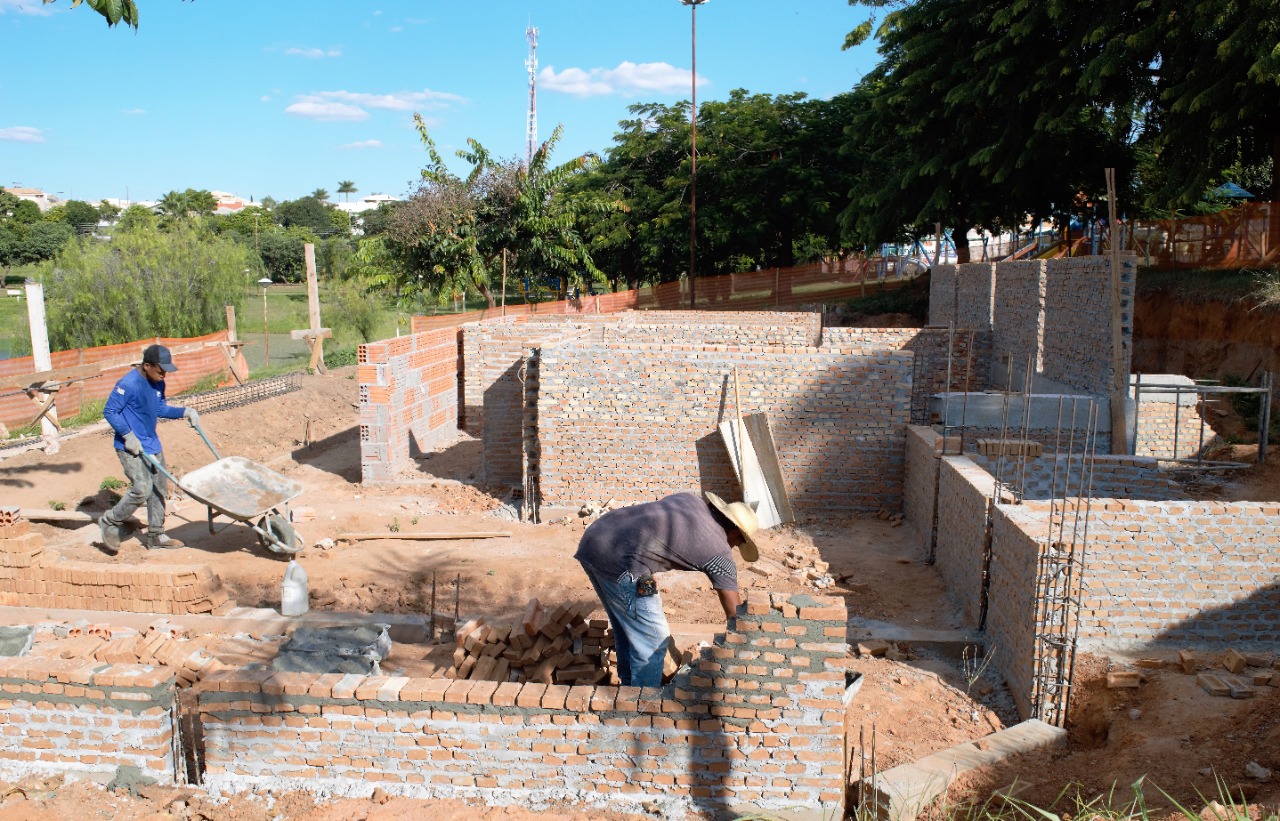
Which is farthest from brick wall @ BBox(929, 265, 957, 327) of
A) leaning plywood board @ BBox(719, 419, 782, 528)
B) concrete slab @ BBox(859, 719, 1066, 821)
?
concrete slab @ BBox(859, 719, 1066, 821)

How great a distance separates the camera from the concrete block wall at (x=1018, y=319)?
12.4 metres

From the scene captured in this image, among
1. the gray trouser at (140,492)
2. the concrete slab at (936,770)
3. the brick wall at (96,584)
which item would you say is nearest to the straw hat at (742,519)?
the concrete slab at (936,770)

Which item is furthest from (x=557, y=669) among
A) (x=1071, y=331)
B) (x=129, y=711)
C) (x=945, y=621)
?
(x=1071, y=331)

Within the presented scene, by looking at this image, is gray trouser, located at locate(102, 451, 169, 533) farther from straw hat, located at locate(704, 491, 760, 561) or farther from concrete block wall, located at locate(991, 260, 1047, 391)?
concrete block wall, located at locate(991, 260, 1047, 391)

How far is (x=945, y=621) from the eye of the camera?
713cm

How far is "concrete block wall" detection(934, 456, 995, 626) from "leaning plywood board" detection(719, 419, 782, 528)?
2.10m

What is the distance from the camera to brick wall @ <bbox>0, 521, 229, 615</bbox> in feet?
22.9

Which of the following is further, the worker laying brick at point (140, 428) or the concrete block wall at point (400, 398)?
the concrete block wall at point (400, 398)

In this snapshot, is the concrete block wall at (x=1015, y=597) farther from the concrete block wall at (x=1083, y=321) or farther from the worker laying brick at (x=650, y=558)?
the concrete block wall at (x=1083, y=321)

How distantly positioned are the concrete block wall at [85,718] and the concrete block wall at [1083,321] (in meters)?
9.45

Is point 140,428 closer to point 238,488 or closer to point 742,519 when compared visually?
point 238,488

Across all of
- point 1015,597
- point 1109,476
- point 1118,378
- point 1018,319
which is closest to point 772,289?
point 1018,319

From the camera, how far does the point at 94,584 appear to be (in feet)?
23.3

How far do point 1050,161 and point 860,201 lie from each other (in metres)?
4.77
